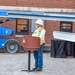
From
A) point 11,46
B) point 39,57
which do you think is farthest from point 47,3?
point 39,57

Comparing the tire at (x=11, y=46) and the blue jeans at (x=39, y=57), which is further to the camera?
the tire at (x=11, y=46)

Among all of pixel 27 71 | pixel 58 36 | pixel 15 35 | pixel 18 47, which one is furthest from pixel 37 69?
pixel 15 35

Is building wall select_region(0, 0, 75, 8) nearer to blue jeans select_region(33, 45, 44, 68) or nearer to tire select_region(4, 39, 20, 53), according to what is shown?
tire select_region(4, 39, 20, 53)

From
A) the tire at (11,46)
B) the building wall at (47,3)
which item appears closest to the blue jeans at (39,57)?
the tire at (11,46)

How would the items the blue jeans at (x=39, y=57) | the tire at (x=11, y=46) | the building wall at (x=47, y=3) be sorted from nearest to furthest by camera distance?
the blue jeans at (x=39, y=57), the tire at (x=11, y=46), the building wall at (x=47, y=3)

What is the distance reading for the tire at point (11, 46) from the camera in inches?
810

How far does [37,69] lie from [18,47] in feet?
27.7

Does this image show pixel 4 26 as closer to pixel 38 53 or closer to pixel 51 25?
pixel 51 25

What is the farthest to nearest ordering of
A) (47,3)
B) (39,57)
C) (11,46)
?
(47,3)
(11,46)
(39,57)

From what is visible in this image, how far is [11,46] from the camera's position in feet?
67.9

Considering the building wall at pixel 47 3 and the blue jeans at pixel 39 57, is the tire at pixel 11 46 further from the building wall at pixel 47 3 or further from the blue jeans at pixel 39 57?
the blue jeans at pixel 39 57

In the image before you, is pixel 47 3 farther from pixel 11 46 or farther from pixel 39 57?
pixel 39 57

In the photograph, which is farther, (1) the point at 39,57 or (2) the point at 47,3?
(2) the point at 47,3

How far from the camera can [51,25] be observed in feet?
74.9
